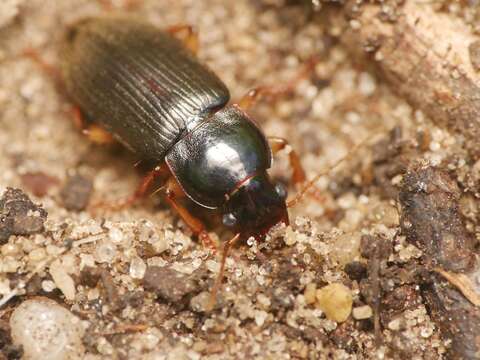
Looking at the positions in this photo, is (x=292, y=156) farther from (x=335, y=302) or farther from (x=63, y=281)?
(x=63, y=281)

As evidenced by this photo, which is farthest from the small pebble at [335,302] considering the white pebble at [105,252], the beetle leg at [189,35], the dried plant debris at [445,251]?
the beetle leg at [189,35]

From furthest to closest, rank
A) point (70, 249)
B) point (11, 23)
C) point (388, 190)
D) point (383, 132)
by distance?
point (11, 23) → point (383, 132) → point (388, 190) → point (70, 249)

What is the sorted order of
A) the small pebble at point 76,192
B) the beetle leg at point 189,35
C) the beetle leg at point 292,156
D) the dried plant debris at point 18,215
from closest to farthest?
1. the dried plant debris at point 18,215
2. the beetle leg at point 292,156
3. the small pebble at point 76,192
4. the beetle leg at point 189,35

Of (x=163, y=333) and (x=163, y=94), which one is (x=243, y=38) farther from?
(x=163, y=333)

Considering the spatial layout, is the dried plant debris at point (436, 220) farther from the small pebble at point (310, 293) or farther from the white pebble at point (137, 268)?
the white pebble at point (137, 268)

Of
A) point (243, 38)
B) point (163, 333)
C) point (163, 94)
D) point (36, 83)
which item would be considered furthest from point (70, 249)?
point (243, 38)

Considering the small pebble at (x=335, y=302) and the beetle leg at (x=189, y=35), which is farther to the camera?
the beetle leg at (x=189, y=35)

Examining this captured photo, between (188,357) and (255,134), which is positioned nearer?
(188,357)

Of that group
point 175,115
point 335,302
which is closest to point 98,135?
point 175,115

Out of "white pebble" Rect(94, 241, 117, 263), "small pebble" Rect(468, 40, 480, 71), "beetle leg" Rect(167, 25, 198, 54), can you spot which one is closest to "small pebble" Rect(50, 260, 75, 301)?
"white pebble" Rect(94, 241, 117, 263)
